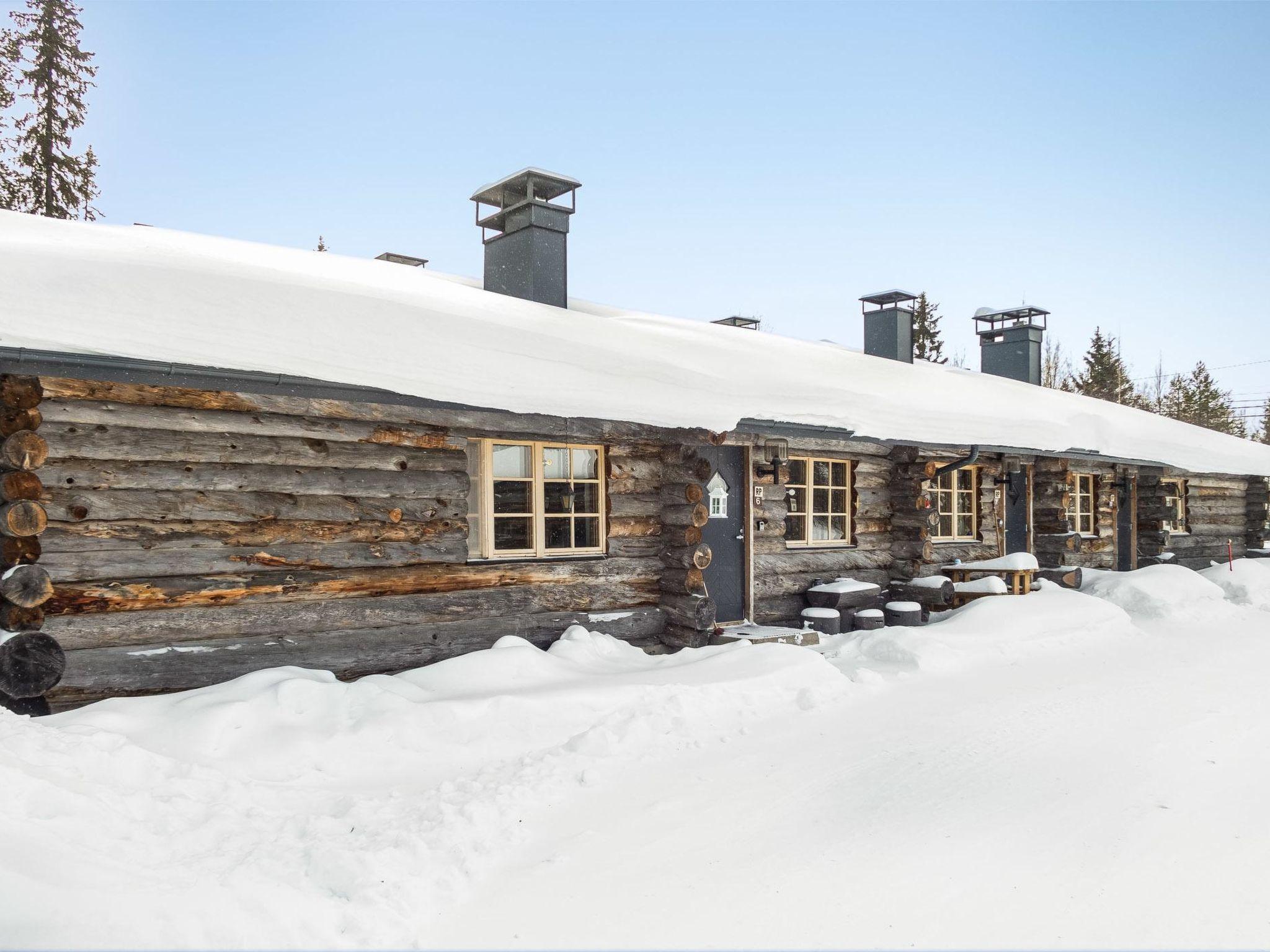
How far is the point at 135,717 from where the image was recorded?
453cm

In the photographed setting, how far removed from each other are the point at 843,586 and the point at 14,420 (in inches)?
312

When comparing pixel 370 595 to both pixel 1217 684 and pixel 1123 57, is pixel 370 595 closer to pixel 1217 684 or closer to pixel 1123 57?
pixel 1217 684

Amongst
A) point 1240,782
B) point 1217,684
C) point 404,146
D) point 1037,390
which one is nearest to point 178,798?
point 1240,782

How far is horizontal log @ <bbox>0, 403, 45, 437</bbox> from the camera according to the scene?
4664 millimetres

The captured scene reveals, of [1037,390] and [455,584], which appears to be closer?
[455,584]

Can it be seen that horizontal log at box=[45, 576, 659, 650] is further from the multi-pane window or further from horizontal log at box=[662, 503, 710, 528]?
the multi-pane window

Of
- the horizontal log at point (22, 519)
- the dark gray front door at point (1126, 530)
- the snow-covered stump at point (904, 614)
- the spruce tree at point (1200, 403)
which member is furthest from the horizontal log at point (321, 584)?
the spruce tree at point (1200, 403)

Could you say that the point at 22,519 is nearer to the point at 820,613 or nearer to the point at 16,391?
the point at 16,391

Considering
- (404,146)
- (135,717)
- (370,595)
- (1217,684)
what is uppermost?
(404,146)

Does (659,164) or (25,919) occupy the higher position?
(659,164)

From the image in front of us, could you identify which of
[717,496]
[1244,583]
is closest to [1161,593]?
[1244,583]

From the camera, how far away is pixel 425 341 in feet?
17.6

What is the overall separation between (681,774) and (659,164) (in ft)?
113

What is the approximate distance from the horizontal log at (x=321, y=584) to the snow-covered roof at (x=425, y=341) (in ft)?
5.99
